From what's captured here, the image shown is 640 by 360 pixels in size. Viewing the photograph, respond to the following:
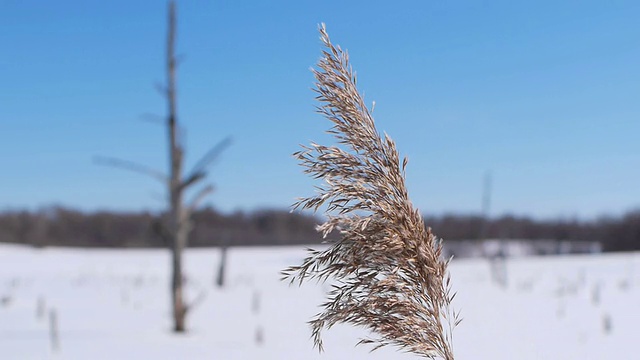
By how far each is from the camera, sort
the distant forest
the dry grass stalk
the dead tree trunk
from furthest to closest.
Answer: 1. the distant forest
2. the dead tree trunk
3. the dry grass stalk

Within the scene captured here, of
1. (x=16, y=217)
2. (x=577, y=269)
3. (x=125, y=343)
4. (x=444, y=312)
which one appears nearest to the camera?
(x=444, y=312)

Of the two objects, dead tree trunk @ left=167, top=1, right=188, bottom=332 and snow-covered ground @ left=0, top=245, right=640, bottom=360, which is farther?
dead tree trunk @ left=167, top=1, right=188, bottom=332

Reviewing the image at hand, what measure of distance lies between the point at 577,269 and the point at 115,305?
58.9 feet

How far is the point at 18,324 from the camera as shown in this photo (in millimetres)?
10773

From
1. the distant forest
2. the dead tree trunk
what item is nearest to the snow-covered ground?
the dead tree trunk

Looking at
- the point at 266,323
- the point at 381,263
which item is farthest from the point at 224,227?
the point at 381,263

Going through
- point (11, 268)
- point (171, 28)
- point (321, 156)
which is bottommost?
point (11, 268)

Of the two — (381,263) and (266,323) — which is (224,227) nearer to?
(266,323)

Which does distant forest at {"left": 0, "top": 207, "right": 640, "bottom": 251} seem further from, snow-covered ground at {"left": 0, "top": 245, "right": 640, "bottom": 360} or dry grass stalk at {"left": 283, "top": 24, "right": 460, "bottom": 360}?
dry grass stalk at {"left": 283, "top": 24, "right": 460, "bottom": 360}

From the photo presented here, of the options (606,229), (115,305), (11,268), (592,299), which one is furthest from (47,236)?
(592,299)

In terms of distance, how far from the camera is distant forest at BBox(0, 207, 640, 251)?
59.9m

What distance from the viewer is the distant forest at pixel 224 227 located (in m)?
59.9

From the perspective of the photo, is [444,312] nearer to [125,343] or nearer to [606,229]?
[125,343]

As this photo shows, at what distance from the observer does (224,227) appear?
64.1 metres
